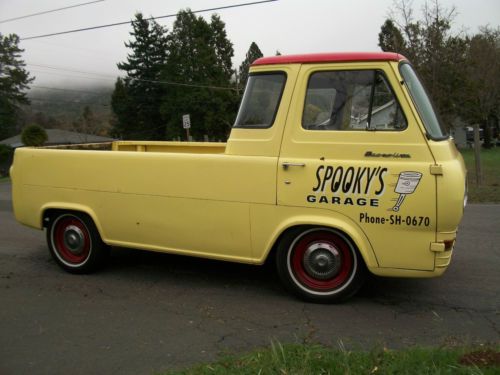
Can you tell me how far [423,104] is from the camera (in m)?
4.39

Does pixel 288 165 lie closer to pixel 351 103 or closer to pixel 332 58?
pixel 351 103

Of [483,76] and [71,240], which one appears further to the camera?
[483,76]

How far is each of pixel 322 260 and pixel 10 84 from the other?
64499 mm

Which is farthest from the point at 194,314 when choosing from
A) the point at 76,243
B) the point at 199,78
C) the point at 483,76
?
the point at 199,78

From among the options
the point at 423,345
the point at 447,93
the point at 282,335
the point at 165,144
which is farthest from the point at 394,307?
the point at 447,93

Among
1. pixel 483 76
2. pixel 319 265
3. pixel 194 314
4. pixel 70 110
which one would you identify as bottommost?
pixel 194 314

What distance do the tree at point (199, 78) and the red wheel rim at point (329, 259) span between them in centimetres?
4508

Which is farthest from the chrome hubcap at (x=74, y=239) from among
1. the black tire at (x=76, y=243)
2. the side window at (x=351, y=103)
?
the side window at (x=351, y=103)

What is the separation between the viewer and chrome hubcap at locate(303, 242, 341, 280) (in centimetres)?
442

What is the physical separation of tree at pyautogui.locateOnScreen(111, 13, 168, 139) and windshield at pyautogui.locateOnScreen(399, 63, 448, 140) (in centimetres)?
5261

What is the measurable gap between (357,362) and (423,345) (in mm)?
746

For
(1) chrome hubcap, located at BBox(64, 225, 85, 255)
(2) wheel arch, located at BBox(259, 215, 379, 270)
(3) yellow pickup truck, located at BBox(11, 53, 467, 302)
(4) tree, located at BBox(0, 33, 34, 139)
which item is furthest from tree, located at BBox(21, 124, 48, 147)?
(4) tree, located at BBox(0, 33, 34, 139)

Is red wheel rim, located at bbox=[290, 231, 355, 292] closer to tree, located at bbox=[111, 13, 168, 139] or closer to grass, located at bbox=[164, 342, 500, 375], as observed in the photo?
grass, located at bbox=[164, 342, 500, 375]

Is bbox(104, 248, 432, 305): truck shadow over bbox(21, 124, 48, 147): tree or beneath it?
beneath
